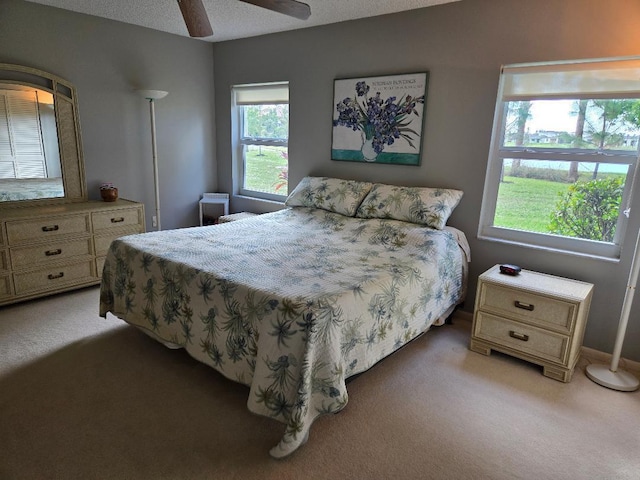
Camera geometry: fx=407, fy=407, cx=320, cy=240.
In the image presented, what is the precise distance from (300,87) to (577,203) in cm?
257

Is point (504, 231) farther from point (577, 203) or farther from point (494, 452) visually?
point (494, 452)

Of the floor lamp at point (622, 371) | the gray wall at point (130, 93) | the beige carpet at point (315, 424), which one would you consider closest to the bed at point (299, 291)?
the beige carpet at point (315, 424)

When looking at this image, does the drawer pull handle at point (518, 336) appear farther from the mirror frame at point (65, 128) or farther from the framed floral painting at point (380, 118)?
the mirror frame at point (65, 128)

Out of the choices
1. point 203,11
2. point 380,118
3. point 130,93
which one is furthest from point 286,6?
point 130,93

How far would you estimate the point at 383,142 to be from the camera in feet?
11.3

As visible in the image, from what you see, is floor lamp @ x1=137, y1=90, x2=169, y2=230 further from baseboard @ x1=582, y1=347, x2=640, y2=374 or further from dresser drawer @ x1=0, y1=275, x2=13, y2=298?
baseboard @ x1=582, y1=347, x2=640, y2=374

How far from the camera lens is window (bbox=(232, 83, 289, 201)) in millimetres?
4289

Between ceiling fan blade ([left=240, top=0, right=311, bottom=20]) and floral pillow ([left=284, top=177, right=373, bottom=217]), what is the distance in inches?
52.6

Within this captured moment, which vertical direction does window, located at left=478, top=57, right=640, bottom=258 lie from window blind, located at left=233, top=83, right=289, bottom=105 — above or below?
below

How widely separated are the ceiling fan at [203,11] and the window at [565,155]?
4.81 ft

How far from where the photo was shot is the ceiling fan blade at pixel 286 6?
2.40 m

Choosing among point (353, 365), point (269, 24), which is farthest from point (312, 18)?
point (353, 365)

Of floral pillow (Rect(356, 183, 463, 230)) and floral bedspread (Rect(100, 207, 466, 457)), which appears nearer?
floral bedspread (Rect(100, 207, 466, 457))

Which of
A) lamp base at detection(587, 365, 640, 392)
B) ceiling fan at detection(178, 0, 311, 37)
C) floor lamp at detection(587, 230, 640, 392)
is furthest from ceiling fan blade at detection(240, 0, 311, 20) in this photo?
lamp base at detection(587, 365, 640, 392)
